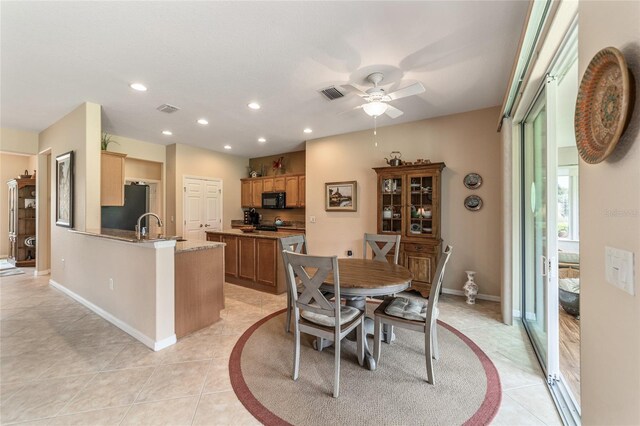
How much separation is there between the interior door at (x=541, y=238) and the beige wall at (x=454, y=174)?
0.76 m

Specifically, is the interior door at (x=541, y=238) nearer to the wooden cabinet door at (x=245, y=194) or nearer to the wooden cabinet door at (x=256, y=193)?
the wooden cabinet door at (x=256, y=193)

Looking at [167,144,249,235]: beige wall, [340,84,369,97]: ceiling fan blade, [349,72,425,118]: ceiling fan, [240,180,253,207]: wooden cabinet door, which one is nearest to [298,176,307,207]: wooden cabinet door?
[240,180,253,207]: wooden cabinet door

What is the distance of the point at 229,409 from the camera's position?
1.79m

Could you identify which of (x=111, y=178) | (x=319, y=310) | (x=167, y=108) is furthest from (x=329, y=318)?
(x=111, y=178)

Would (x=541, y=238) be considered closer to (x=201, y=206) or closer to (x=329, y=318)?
(x=329, y=318)

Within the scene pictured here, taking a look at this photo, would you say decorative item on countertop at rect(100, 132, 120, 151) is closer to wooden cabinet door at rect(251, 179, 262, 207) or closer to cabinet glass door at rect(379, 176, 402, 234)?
wooden cabinet door at rect(251, 179, 262, 207)

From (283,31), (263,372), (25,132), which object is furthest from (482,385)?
(25,132)

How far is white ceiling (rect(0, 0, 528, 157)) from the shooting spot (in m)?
1.94

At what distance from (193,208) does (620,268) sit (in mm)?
6591

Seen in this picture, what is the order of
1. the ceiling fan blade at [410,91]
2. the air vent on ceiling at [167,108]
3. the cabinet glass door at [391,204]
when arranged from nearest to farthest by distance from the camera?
the ceiling fan blade at [410,91] < the air vent on ceiling at [167,108] < the cabinet glass door at [391,204]

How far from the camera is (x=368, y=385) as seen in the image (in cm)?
203

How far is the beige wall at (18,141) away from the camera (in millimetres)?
4688

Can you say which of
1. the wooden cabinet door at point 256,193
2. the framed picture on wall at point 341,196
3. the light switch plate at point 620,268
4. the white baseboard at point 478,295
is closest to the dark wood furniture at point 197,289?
the framed picture on wall at point 341,196

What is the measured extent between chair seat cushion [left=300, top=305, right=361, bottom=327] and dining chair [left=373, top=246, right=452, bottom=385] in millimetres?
224
